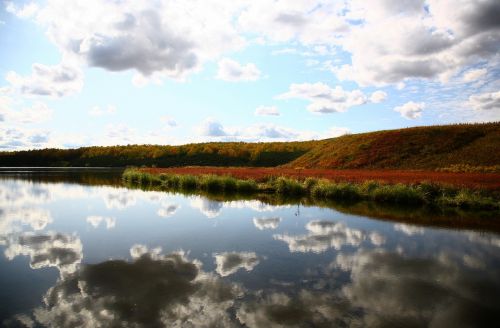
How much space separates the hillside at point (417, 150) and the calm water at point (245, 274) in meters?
38.2

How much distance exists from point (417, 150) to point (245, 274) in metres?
53.4

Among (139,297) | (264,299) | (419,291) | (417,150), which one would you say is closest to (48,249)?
(139,297)

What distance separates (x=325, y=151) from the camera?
2778 inches

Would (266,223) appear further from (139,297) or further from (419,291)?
(139,297)

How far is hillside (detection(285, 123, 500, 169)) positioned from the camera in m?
50.3

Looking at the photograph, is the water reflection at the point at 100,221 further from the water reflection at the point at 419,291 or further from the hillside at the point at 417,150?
the hillside at the point at 417,150

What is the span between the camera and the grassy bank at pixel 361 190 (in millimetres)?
22377

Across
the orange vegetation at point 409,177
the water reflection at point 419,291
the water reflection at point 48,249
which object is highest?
the orange vegetation at point 409,177

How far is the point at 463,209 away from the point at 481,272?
12.7 m

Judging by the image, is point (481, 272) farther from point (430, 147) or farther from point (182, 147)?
point (182, 147)

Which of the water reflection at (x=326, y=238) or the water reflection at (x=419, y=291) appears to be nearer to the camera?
the water reflection at (x=419, y=291)

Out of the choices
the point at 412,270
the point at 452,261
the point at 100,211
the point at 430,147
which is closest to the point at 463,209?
the point at 452,261

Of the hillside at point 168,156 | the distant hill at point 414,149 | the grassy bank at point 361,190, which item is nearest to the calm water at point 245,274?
the grassy bank at point 361,190

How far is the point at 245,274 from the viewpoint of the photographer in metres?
9.63
